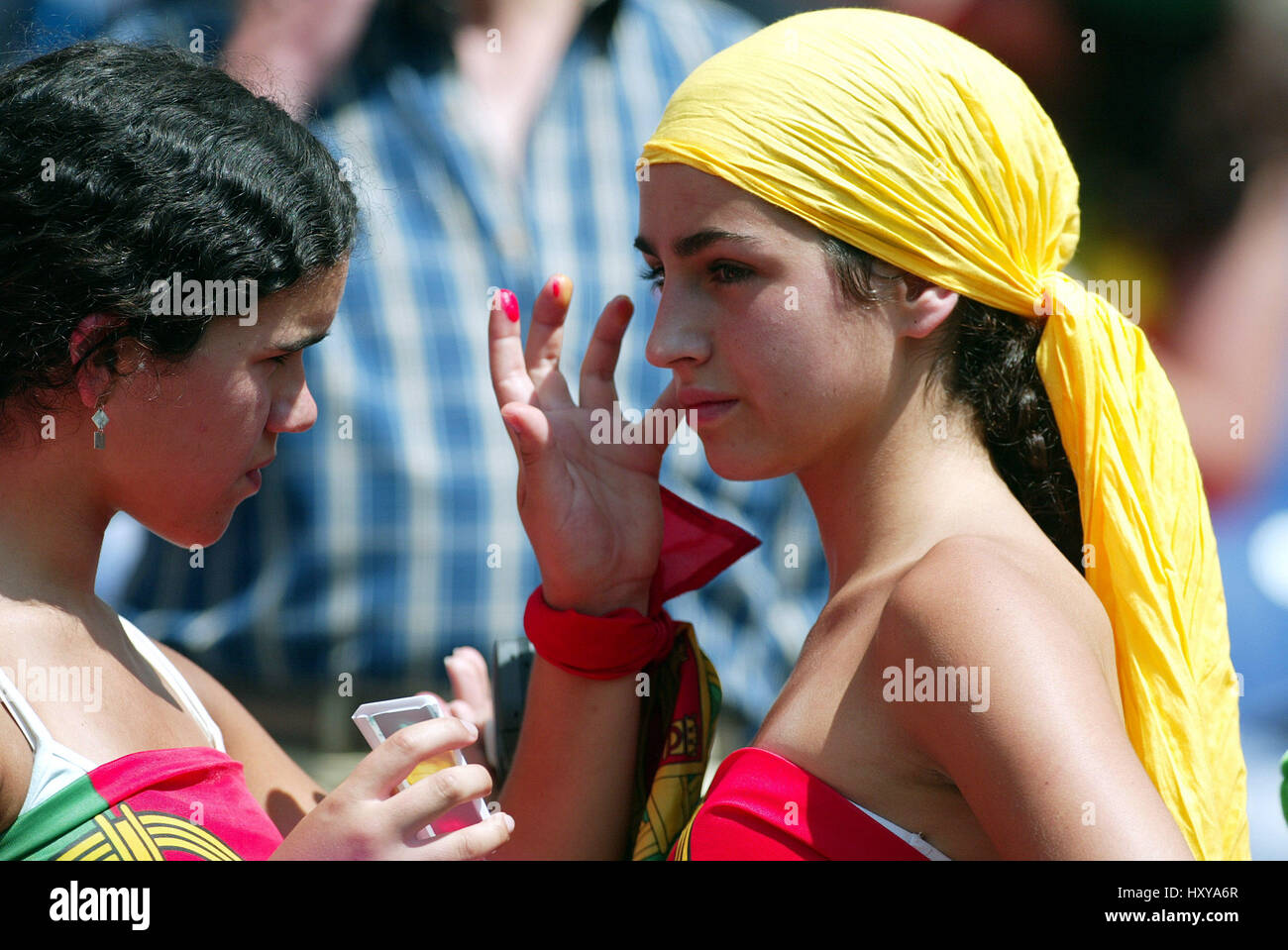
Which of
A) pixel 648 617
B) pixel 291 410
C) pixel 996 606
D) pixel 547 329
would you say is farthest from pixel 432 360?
pixel 996 606

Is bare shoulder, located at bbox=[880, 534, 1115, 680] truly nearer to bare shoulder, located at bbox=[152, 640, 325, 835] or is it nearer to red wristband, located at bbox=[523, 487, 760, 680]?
red wristband, located at bbox=[523, 487, 760, 680]

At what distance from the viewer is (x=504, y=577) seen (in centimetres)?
287

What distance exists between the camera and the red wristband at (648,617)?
1931 millimetres

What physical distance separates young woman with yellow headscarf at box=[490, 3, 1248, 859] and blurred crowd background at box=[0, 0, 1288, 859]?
116cm

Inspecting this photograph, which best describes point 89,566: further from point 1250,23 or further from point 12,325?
point 1250,23

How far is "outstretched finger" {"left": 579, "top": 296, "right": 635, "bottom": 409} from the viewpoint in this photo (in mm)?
2061

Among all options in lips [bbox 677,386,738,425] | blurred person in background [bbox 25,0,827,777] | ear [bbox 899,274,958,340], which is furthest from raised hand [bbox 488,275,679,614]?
blurred person in background [bbox 25,0,827,777]

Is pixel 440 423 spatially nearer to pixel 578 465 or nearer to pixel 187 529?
pixel 578 465

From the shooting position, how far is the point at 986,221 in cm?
166

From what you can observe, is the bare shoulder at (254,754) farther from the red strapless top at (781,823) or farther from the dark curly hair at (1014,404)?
the dark curly hair at (1014,404)

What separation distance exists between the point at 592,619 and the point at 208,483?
26.8 inches

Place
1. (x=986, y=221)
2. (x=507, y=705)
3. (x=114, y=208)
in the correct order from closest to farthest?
1. (x=114, y=208)
2. (x=986, y=221)
3. (x=507, y=705)

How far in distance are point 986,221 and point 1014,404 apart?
28 centimetres

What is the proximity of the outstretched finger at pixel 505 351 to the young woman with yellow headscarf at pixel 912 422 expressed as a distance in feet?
1.11
